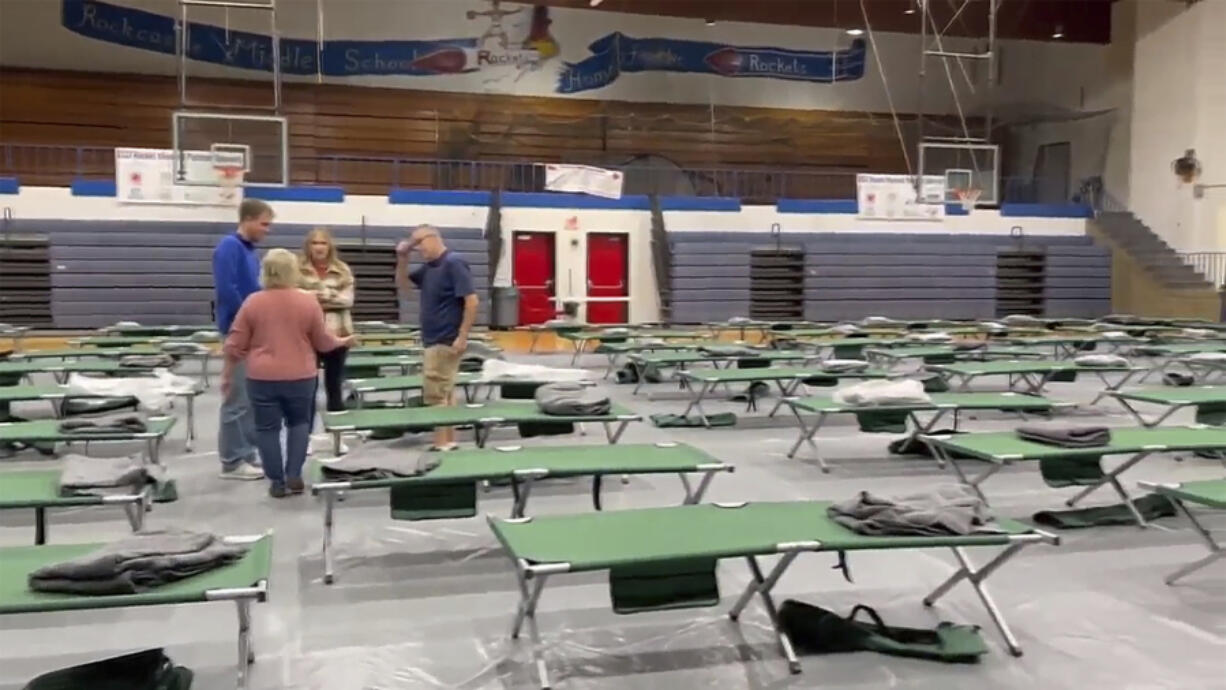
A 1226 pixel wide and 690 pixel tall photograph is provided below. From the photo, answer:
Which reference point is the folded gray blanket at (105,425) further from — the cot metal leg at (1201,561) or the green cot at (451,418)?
the cot metal leg at (1201,561)

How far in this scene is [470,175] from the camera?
56.6 feet

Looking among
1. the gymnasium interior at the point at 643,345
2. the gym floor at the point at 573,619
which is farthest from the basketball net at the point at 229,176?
the gym floor at the point at 573,619

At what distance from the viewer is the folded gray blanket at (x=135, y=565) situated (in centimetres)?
248

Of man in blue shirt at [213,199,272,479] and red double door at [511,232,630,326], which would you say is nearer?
man in blue shirt at [213,199,272,479]

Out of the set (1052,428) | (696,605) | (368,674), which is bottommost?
(368,674)

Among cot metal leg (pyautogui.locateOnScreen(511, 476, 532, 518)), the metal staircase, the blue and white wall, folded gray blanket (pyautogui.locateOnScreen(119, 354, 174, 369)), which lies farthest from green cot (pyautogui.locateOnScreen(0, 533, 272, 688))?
the metal staircase

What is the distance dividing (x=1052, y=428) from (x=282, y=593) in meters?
3.14

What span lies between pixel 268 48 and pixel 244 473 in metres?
13.7

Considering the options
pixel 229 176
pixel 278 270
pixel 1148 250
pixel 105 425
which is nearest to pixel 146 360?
pixel 105 425

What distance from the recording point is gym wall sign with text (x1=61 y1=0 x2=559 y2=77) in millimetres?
16453

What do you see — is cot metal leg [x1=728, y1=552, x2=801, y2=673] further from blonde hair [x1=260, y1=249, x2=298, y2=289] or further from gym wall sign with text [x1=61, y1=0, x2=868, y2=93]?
gym wall sign with text [x1=61, y1=0, x2=868, y2=93]

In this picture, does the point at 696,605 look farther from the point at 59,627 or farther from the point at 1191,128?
the point at 1191,128

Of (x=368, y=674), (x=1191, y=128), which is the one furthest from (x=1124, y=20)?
(x=368, y=674)

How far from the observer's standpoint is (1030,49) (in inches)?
815
